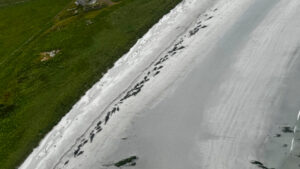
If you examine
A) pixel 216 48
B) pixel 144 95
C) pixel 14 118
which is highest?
pixel 216 48

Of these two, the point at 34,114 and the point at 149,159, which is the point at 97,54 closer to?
the point at 34,114

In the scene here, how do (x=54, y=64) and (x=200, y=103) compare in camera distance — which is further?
(x=54, y=64)

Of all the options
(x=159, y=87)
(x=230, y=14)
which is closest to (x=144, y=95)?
(x=159, y=87)

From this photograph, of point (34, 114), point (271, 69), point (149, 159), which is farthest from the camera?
point (34, 114)

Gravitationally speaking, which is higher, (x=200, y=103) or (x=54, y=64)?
(x=54, y=64)

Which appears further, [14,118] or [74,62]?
[74,62]

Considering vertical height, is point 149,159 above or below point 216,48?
below

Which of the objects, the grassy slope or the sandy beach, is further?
the grassy slope

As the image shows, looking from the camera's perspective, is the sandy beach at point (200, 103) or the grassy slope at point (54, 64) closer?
the sandy beach at point (200, 103)
